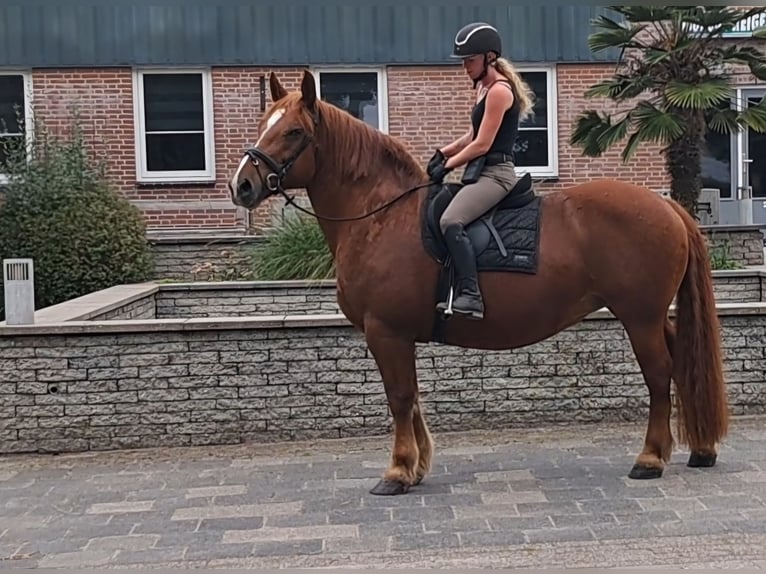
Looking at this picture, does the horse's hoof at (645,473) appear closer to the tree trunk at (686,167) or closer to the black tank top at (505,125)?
the black tank top at (505,125)

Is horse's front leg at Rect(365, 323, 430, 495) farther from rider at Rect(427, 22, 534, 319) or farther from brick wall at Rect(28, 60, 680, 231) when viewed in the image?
brick wall at Rect(28, 60, 680, 231)

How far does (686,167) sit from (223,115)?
7639 mm

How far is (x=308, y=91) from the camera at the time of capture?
4.70 metres

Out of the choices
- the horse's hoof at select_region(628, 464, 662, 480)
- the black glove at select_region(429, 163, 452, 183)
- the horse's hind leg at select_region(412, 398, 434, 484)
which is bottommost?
the horse's hoof at select_region(628, 464, 662, 480)

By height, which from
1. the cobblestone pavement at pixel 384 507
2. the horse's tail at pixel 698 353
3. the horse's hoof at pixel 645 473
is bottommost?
the cobblestone pavement at pixel 384 507

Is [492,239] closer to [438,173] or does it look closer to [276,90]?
[438,173]

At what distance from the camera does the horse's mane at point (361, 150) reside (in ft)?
16.0

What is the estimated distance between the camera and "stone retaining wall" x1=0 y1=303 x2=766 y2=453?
604cm

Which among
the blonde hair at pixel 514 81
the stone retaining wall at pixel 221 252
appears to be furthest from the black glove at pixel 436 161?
the stone retaining wall at pixel 221 252

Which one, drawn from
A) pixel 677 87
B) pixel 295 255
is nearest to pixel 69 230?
pixel 295 255

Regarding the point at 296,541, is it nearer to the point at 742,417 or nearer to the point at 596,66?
the point at 742,417

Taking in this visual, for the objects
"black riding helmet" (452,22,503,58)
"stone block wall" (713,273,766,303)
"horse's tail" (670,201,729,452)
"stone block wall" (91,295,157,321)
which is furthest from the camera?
"stone block wall" (713,273,766,303)

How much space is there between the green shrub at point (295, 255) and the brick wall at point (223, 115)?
452cm

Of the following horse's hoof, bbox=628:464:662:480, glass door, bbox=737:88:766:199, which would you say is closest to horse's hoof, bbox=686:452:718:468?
horse's hoof, bbox=628:464:662:480
